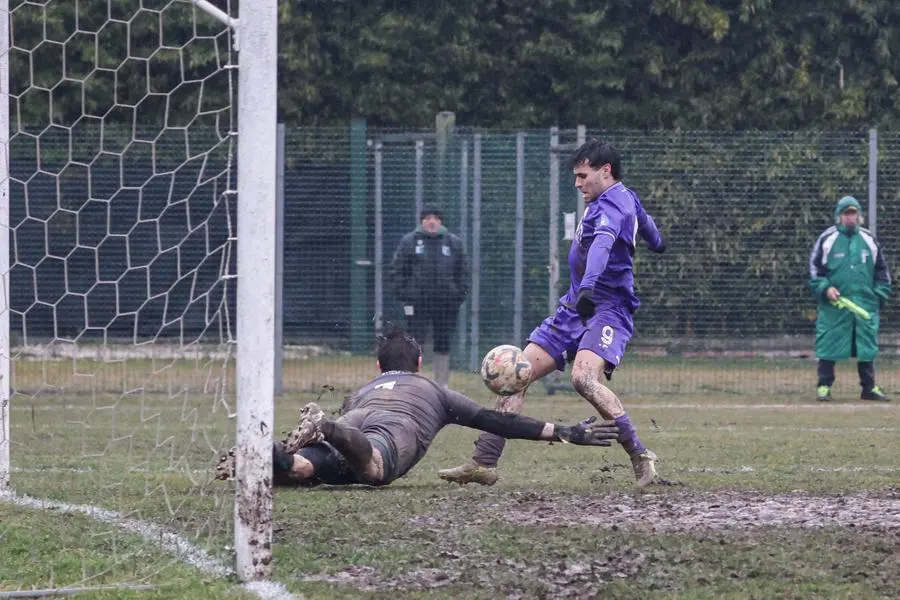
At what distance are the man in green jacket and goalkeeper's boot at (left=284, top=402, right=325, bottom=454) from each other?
33.3ft

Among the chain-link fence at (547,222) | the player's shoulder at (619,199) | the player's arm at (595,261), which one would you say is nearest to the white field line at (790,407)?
the chain-link fence at (547,222)

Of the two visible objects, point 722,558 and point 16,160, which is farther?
point 16,160

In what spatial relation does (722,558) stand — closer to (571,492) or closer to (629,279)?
(571,492)

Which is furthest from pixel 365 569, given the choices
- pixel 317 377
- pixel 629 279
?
pixel 317 377

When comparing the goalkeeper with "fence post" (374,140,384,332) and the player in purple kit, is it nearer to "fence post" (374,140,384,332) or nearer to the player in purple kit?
the player in purple kit

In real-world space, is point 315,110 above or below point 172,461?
above

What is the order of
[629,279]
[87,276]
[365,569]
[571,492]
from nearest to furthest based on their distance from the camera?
[365,569] < [571,492] < [629,279] < [87,276]

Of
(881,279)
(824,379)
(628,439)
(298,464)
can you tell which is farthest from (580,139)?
(298,464)

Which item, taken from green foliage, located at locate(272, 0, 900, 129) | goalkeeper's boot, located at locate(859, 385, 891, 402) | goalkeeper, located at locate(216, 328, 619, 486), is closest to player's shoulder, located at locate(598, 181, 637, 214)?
goalkeeper, located at locate(216, 328, 619, 486)

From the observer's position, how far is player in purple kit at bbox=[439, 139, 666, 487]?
8500 mm

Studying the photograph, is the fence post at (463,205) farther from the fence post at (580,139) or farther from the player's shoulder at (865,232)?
the player's shoulder at (865,232)

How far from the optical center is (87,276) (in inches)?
657

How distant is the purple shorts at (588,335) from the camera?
8602 mm

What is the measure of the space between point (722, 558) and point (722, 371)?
38.7 feet
